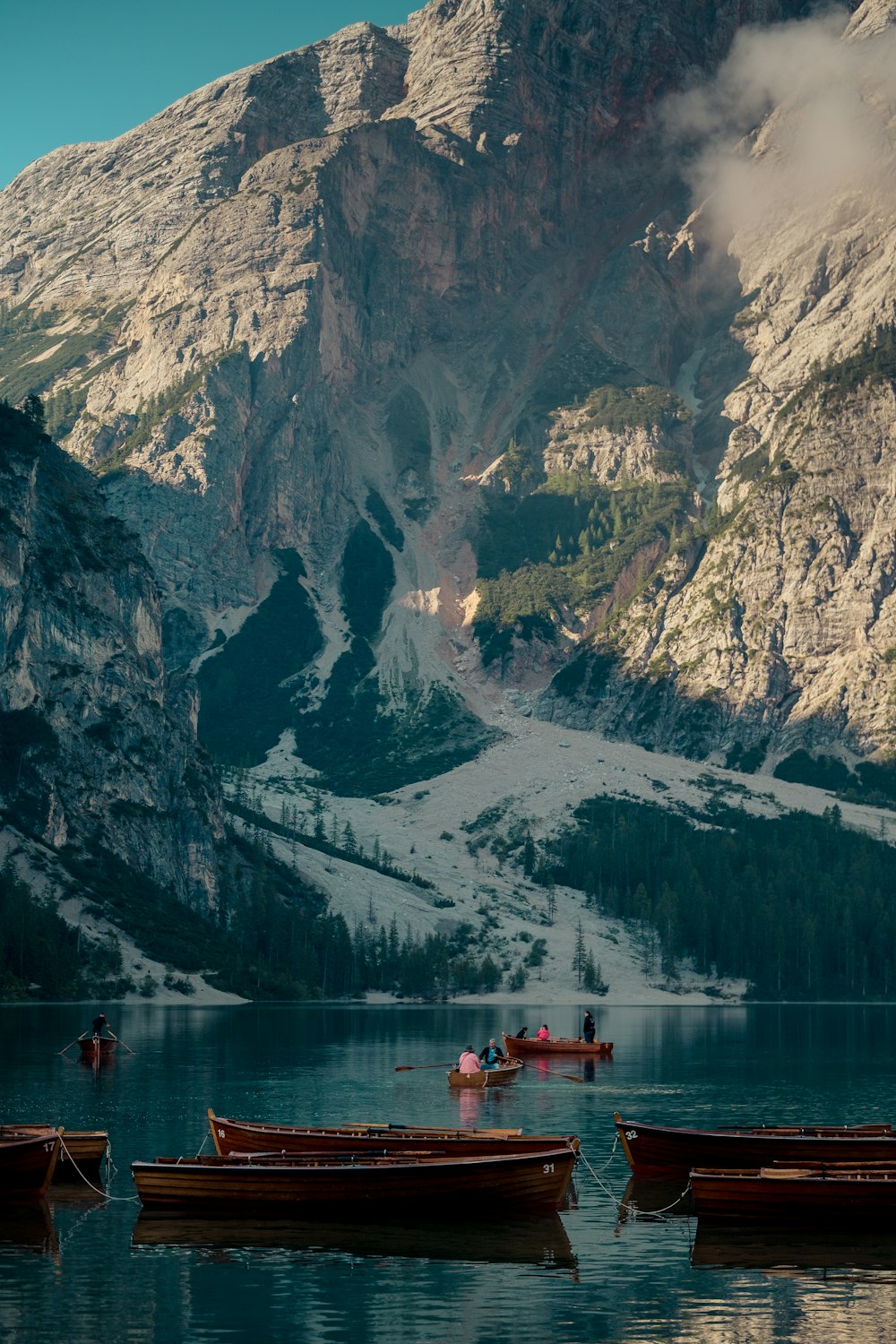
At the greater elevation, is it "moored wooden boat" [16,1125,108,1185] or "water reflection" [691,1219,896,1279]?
"moored wooden boat" [16,1125,108,1185]

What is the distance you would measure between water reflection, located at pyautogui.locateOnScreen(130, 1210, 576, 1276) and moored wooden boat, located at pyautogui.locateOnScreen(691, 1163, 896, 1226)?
6533 mm

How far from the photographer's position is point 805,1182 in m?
78.6

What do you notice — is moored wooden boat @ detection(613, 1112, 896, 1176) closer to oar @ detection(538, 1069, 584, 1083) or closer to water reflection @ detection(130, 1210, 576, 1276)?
water reflection @ detection(130, 1210, 576, 1276)

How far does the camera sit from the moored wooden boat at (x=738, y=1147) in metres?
89.1

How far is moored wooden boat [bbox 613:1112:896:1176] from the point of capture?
89062 mm

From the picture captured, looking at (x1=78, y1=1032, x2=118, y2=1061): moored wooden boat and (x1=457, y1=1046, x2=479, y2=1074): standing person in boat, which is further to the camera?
(x1=78, y1=1032, x2=118, y2=1061): moored wooden boat

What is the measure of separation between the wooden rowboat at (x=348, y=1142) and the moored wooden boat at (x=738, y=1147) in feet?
19.6

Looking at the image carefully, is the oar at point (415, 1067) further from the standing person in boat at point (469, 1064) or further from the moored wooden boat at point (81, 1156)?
the moored wooden boat at point (81, 1156)

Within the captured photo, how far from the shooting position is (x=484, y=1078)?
142m

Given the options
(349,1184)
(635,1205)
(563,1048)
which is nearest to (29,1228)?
Result: (349,1184)

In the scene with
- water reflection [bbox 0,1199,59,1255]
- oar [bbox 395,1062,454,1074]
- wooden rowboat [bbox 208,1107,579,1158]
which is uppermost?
wooden rowboat [bbox 208,1107,579,1158]

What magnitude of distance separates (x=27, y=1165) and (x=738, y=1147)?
32358 mm

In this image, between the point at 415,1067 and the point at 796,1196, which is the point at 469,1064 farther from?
the point at 796,1196

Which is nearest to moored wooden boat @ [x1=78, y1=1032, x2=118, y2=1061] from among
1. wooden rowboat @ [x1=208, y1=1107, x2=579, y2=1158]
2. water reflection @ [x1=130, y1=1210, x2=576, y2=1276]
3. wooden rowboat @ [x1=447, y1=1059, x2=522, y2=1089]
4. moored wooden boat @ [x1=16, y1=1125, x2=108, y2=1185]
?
wooden rowboat @ [x1=447, y1=1059, x2=522, y2=1089]
